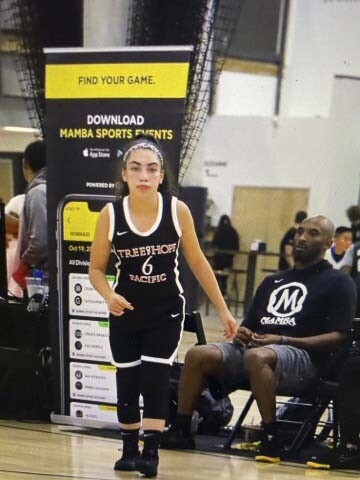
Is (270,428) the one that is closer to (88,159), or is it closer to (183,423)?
(183,423)

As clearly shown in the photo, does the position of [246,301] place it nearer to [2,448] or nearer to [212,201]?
[212,201]

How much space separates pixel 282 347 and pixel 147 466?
0.85 meters

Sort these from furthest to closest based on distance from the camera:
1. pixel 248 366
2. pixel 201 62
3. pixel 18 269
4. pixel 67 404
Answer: pixel 201 62
pixel 18 269
pixel 67 404
pixel 248 366

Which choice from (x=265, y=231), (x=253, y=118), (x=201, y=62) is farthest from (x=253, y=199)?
(x=201, y=62)

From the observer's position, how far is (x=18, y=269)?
4.13 metres

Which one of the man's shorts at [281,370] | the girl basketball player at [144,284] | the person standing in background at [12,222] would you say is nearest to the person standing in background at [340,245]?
the man's shorts at [281,370]

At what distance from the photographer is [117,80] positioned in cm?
335

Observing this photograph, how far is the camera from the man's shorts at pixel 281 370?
3133 mm

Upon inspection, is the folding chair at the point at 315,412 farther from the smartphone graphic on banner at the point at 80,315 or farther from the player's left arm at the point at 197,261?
the smartphone graphic on banner at the point at 80,315

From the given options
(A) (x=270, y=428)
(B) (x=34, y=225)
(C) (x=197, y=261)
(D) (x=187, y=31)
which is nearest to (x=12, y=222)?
(B) (x=34, y=225)

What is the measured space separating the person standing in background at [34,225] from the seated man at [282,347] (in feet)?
3.67

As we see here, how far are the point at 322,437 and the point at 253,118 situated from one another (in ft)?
26.9

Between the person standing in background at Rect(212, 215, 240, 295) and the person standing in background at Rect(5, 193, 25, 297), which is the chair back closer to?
the person standing in background at Rect(5, 193, 25, 297)

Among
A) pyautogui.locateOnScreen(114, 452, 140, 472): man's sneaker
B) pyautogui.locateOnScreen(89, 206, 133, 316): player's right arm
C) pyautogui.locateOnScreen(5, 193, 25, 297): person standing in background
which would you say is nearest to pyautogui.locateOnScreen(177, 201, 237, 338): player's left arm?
pyautogui.locateOnScreen(89, 206, 133, 316): player's right arm
